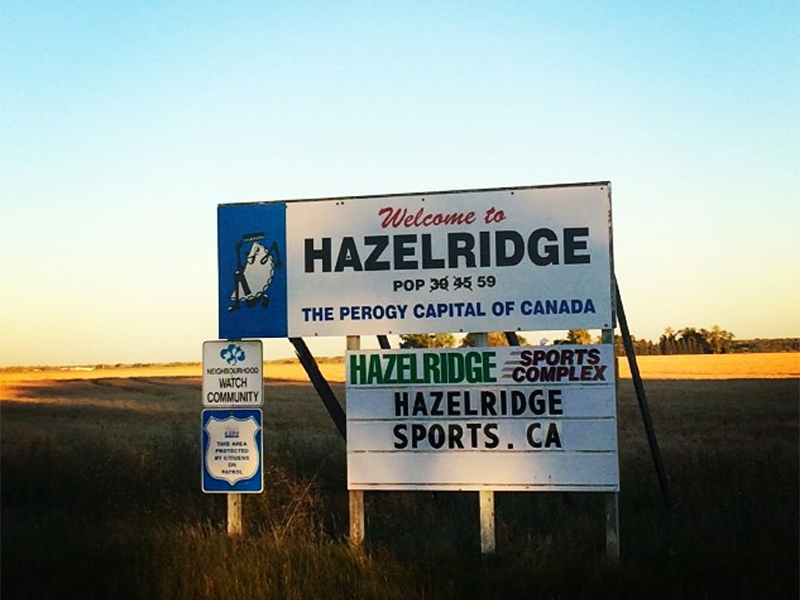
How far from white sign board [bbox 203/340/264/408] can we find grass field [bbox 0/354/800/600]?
130 centimetres

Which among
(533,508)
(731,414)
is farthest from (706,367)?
(533,508)

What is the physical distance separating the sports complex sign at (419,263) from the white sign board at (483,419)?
1.15ft

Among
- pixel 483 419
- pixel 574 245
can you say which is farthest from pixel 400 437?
pixel 574 245

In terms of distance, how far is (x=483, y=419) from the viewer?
9.20 metres

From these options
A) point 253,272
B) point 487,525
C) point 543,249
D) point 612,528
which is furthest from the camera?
point 253,272

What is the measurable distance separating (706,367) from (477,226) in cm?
4047

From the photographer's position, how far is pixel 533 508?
11.1 m

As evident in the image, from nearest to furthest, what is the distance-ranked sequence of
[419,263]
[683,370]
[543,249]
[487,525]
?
[487,525] < [543,249] < [419,263] < [683,370]

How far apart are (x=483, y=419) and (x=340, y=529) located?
2254mm

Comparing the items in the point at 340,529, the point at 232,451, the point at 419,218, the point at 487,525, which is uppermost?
the point at 419,218

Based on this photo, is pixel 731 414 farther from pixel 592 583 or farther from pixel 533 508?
pixel 592 583

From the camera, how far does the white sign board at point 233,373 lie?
968 centimetres

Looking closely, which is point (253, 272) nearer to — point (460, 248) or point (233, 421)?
point (233, 421)

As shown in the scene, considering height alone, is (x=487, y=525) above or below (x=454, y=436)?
below
